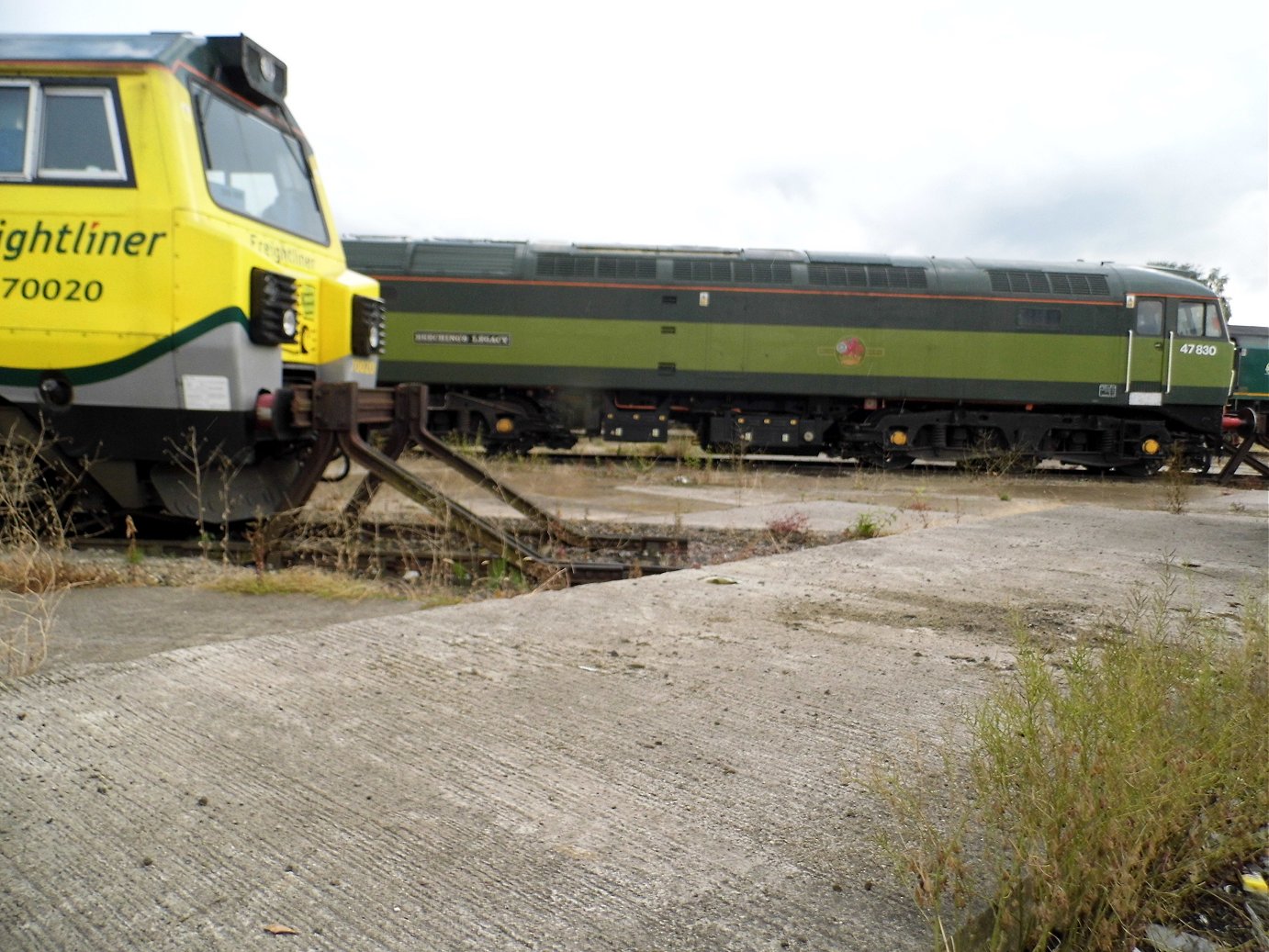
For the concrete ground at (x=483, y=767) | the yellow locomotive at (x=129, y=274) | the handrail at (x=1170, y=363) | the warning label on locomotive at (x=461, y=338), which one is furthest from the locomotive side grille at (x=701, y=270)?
the concrete ground at (x=483, y=767)

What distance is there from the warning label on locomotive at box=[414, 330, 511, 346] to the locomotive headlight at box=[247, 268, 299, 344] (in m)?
9.66

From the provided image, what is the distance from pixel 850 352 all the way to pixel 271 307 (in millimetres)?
11292

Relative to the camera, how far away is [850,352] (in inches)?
598

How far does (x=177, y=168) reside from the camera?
5.05 meters

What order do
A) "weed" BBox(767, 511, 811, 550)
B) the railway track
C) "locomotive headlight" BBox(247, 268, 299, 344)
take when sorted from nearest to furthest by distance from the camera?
"locomotive headlight" BBox(247, 268, 299, 344), the railway track, "weed" BBox(767, 511, 811, 550)

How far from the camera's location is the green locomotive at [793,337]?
1506 centimetres

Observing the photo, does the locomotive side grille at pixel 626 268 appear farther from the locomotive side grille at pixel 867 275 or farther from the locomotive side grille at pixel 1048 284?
the locomotive side grille at pixel 1048 284

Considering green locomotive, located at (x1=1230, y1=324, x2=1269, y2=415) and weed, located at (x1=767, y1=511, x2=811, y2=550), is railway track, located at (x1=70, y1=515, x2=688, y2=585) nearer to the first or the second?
weed, located at (x1=767, y1=511, x2=811, y2=550)

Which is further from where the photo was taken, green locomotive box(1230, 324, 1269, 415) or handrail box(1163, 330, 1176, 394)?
green locomotive box(1230, 324, 1269, 415)

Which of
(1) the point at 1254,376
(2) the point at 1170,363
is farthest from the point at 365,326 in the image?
(1) the point at 1254,376

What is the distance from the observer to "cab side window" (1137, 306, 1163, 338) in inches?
602

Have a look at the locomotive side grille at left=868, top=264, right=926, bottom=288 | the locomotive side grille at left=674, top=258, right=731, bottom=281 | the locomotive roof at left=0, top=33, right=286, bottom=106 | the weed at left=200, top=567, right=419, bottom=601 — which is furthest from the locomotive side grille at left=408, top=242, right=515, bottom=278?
the weed at left=200, top=567, right=419, bottom=601

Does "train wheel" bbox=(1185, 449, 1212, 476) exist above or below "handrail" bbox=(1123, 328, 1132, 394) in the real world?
below

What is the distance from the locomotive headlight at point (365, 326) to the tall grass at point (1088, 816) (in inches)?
190
